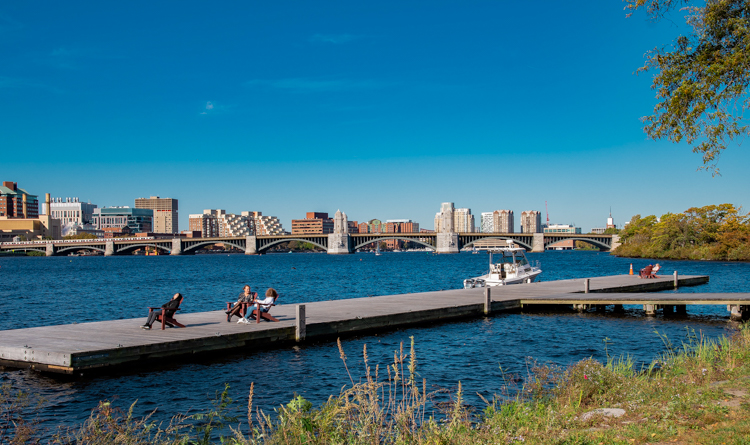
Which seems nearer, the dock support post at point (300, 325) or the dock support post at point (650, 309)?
the dock support post at point (300, 325)

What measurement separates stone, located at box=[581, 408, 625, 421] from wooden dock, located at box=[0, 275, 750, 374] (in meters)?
12.2

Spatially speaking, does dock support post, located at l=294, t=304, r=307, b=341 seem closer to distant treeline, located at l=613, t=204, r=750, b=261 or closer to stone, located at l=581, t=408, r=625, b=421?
stone, located at l=581, t=408, r=625, b=421

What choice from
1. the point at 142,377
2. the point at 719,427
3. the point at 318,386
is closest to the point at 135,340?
the point at 142,377

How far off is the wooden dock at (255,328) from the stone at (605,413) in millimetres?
12159

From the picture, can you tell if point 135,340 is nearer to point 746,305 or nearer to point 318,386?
point 318,386

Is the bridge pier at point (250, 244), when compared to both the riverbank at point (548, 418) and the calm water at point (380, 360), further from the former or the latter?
the riverbank at point (548, 418)

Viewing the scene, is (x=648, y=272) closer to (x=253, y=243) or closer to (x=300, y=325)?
(x=300, y=325)

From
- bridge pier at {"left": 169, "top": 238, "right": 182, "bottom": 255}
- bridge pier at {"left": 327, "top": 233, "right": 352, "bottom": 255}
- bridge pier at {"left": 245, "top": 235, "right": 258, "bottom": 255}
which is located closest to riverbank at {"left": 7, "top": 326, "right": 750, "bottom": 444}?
bridge pier at {"left": 245, "top": 235, "right": 258, "bottom": 255}

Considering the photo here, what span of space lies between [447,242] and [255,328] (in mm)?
160265

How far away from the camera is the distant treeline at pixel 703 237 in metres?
93.8

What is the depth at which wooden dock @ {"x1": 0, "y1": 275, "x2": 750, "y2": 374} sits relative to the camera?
15.3 meters

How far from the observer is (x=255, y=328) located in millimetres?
18828

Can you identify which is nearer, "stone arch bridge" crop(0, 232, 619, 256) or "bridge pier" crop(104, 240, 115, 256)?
"stone arch bridge" crop(0, 232, 619, 256)

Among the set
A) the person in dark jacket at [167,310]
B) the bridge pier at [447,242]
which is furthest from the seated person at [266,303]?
the bridge pier at [447,242]
